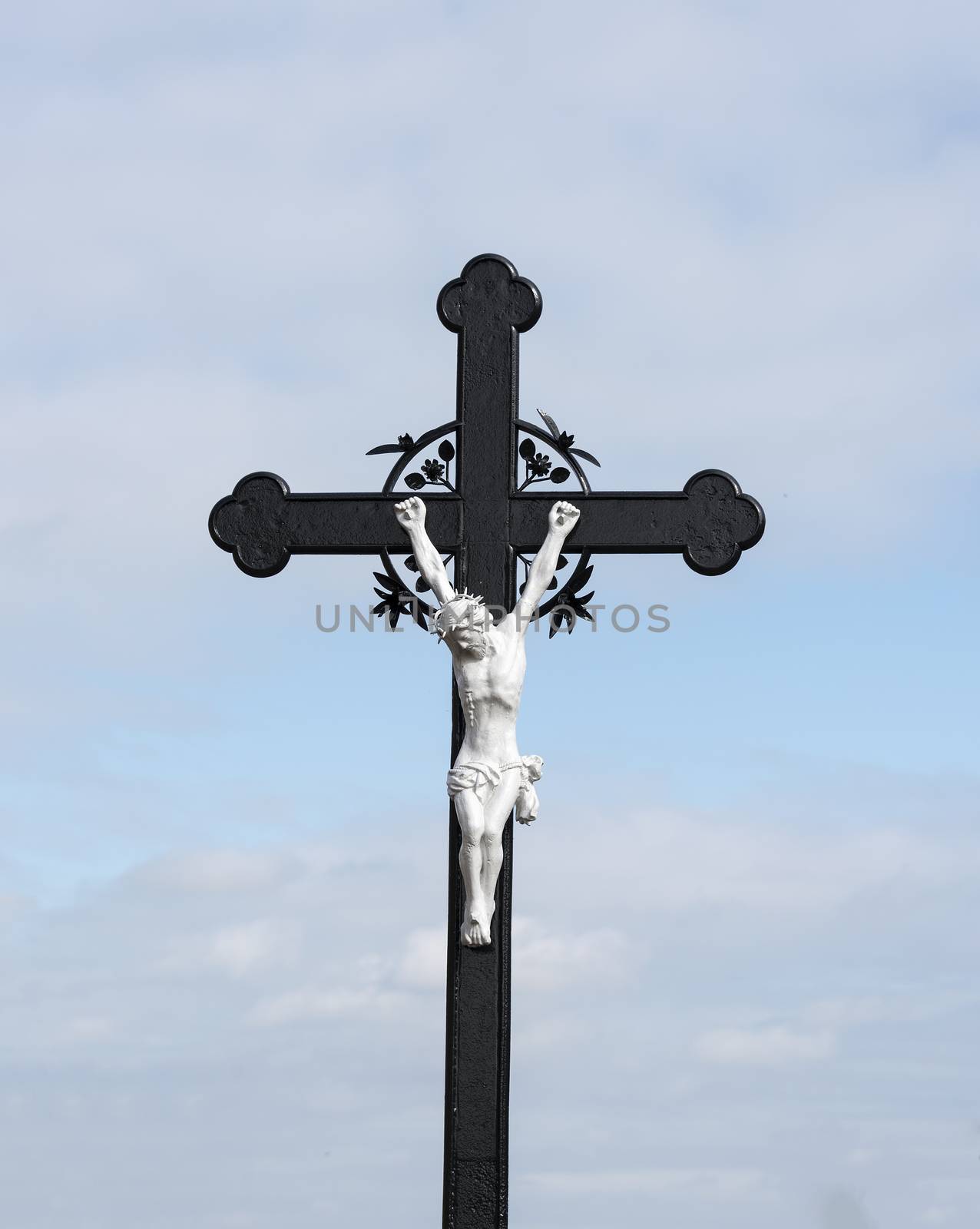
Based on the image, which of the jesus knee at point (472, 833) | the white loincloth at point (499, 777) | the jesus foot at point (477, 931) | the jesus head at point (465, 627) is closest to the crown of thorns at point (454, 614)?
the jesus head at point (465, 627)

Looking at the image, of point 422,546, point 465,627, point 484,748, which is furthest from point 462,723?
point 422,546

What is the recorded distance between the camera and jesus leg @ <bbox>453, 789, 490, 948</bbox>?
8.02 meters

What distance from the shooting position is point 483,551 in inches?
333

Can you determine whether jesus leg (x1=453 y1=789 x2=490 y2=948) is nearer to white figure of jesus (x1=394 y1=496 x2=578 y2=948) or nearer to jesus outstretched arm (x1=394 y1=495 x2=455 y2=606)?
white figure of jesus (x1=394 y1=496 x2=578 y2=948)

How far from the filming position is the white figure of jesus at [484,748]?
26.4 feet

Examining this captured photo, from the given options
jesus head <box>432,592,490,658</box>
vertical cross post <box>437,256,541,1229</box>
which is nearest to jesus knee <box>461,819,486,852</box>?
vertical cross post <box>437,256,541,1229</box>

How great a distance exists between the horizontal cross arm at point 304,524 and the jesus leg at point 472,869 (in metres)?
1.15

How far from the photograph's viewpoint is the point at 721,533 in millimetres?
8398

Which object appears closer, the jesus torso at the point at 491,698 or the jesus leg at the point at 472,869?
the jesus leg at the point at 472,869

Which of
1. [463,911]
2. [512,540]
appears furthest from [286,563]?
[463,911]

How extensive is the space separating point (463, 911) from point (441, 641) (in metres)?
1.10

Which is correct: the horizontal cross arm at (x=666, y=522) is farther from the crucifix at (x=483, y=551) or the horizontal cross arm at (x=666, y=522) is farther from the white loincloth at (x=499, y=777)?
the white loincloth at (x=499, y=777)

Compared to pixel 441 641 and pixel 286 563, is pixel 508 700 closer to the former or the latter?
pixel 441 641

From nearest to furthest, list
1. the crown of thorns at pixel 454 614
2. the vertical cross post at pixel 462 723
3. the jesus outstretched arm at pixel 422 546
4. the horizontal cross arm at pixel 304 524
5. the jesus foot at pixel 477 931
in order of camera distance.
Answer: the vertical cross post at pixel 462 723
the jesus foot at pixel 477 931
the crown of thorns at pixel 454 614
the jesus outstretched arm at pixel 422 546
the horizontal cross arm at pixel 304 524
